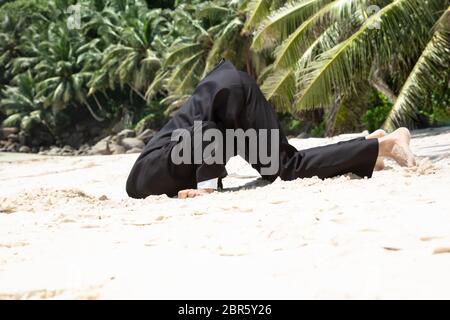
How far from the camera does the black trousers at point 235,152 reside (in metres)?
3.96

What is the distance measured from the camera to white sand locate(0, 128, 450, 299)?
1.88 m

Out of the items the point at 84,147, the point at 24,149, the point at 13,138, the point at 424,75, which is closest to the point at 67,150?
the point at 84,147

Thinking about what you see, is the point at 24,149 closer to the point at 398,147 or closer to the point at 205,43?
the point at 205,43

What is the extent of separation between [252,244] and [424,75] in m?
7.18

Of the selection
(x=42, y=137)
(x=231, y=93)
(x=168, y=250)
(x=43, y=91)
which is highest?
(x=231, y=93)

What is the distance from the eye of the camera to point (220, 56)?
2372cm

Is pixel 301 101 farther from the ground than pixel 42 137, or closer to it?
farther from the ground

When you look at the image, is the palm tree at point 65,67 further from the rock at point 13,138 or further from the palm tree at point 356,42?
the palm tree at point 356,42

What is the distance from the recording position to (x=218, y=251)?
234 cm

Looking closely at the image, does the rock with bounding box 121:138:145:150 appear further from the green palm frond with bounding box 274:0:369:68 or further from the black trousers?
the black trousers
